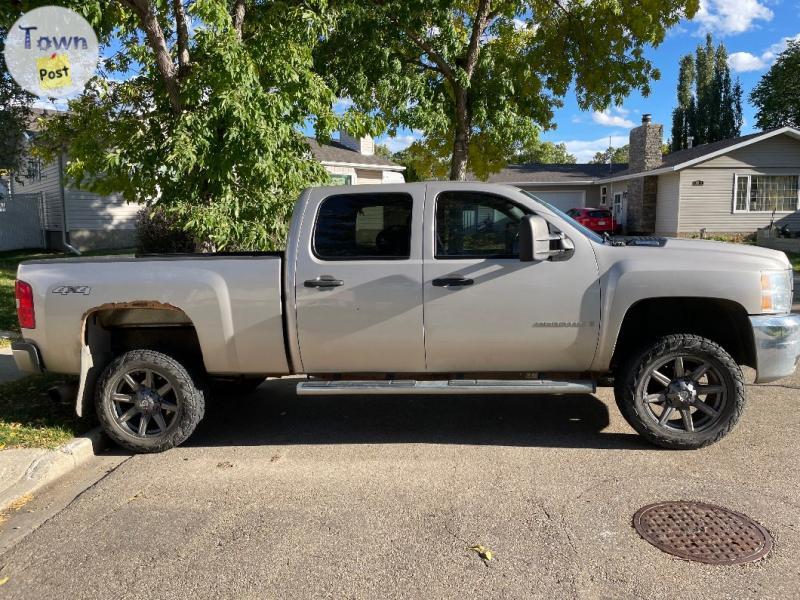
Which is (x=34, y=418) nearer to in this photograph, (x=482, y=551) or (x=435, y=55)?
(x=482, y=551)

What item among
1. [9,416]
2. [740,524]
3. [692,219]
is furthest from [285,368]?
[692,219]

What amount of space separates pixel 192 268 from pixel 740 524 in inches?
155

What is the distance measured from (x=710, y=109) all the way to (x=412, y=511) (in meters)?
55.2

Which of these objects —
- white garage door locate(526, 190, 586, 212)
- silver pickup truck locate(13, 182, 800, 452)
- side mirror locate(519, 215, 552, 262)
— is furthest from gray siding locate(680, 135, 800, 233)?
side mirror locate(519, 215, 552, 262)

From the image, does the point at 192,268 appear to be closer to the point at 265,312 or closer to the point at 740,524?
the point at 265,312

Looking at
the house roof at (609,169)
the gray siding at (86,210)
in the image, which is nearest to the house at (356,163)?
the house roof at (609,169)

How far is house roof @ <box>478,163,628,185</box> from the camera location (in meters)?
36.4

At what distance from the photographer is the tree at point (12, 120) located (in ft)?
55.9

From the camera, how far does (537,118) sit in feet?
45.8

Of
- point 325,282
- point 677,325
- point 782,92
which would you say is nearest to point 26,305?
point 325,282

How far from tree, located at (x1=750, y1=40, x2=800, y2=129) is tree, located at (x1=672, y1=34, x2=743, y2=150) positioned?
80.6 inches

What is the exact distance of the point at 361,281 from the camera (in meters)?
4.68

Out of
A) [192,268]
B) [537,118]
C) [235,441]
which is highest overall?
[537,118]

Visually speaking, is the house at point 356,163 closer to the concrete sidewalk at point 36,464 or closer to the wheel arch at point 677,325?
the concrete sidewalk at point 36,464
